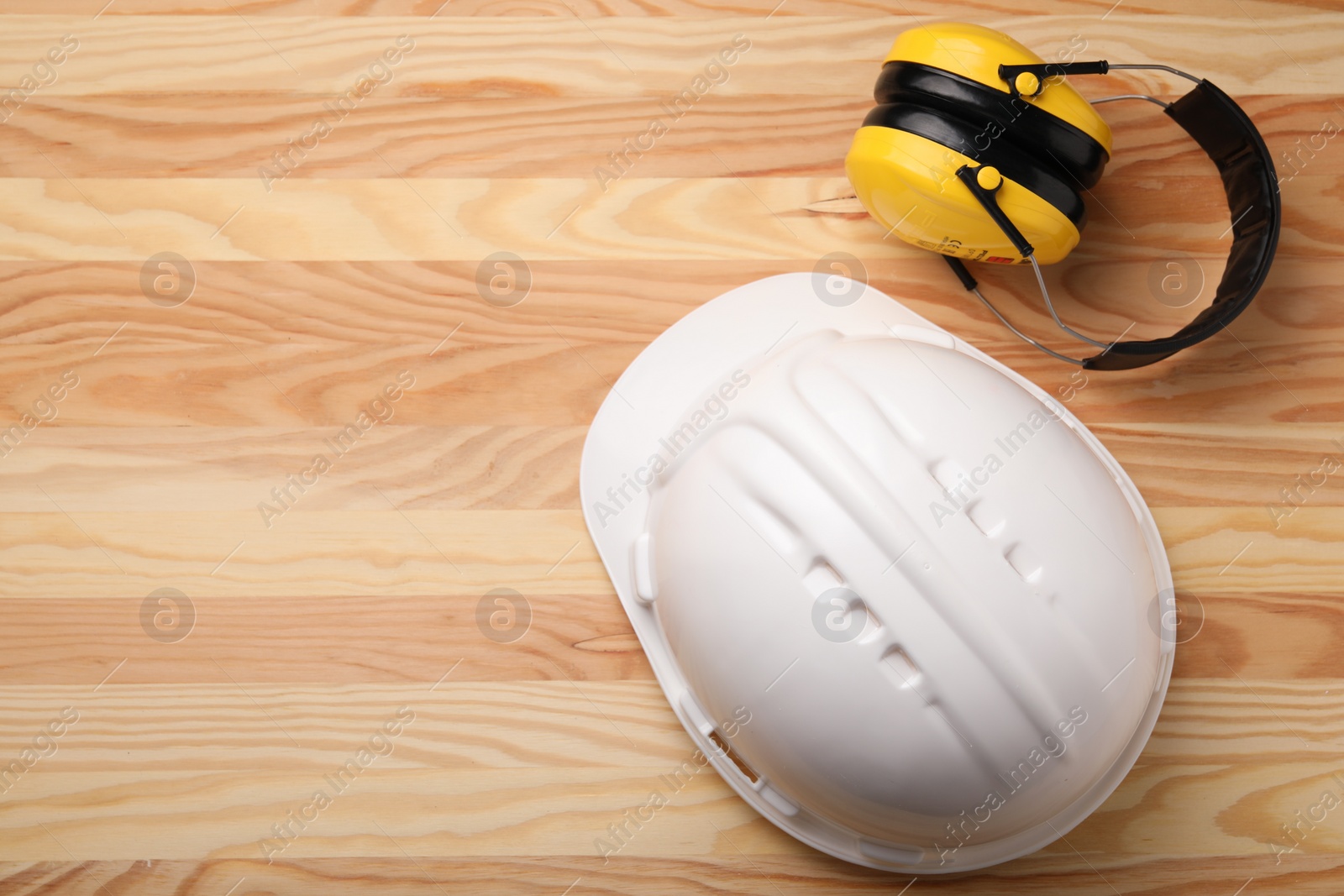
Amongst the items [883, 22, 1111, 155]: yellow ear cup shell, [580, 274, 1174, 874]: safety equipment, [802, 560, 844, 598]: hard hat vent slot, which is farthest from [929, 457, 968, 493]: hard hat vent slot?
[883, 22, 1111, 155]: yellow ear cup shell

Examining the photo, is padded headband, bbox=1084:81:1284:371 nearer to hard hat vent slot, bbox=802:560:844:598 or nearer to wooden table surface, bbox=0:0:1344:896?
wooden table surface, bbox=0:0:1344:896

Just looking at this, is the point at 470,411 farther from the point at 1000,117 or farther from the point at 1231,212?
the point at 1231,212

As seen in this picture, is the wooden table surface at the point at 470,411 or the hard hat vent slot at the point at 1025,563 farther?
the wooden table surface at the point at 470,411

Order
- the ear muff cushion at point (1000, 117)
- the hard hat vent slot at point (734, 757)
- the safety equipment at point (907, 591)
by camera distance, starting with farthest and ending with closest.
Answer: the hard hat vent slot at point (734, 757) < the ear muff cushion at point (1000, 117) < the safety equipment at point (907, 591)

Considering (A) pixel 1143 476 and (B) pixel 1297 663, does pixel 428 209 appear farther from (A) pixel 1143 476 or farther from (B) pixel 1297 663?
(B) pixel 1297 663

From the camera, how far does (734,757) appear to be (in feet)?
Result: 3.35

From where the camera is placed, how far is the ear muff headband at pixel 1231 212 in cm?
94

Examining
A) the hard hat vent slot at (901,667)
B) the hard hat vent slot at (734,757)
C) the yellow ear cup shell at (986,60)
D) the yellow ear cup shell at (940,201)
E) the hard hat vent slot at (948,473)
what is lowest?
the hard hat vent slot at (734,757)

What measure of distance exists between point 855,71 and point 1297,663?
997 mm

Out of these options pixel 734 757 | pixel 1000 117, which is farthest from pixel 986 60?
pixel 734 757

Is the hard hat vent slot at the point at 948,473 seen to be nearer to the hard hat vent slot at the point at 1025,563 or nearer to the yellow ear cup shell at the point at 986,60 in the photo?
the hard hat vent slot at the point at 1025,563

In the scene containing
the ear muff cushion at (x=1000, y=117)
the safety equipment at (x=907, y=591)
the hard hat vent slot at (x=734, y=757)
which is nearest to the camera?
the safety equipment at (x=907, y=591)

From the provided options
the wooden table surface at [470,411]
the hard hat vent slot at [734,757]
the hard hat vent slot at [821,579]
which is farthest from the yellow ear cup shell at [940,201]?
the hard hat vent slot at [734,757]

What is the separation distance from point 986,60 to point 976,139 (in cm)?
9
